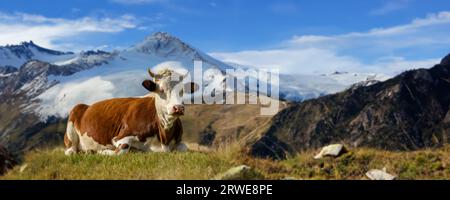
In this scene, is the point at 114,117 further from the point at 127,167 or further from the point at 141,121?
the point at 127,167

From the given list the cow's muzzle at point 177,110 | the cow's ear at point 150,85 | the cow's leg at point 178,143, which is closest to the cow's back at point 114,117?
the cow's ear at point 150,85

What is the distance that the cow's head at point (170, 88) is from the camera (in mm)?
18375

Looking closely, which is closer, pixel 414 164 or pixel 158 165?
pixel 158 165

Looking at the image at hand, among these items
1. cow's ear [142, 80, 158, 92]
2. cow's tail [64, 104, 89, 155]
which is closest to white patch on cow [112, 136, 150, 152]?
cow's ear [142, 80, 158, 92]

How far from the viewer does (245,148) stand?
1934 cm

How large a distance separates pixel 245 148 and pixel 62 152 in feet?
18.4

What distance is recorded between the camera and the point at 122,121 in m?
19.7

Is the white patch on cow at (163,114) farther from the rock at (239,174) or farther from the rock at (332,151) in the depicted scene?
the rock at (332,151)

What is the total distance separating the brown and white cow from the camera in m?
18.8

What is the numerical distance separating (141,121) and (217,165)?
4.35 m

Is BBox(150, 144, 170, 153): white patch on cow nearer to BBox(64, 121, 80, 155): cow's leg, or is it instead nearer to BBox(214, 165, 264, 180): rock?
BBox(64, 121, 80, 155): cow's leg
